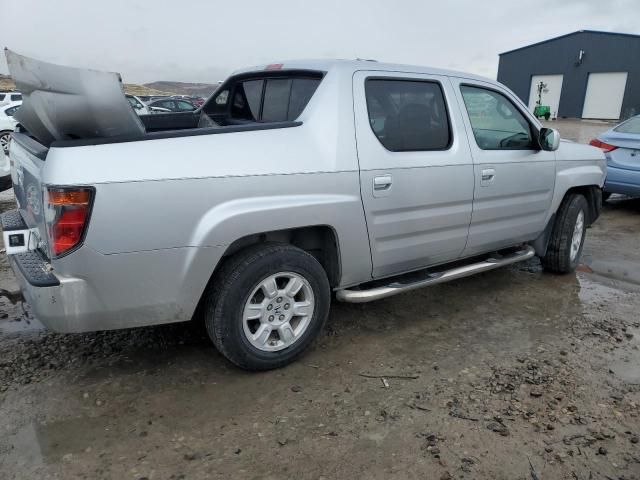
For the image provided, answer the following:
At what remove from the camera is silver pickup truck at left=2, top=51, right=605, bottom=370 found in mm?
2473

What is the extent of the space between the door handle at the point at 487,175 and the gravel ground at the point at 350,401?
1.06m

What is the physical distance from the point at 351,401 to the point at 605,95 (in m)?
37.5

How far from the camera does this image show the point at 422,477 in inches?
91.0

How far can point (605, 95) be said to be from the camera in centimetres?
3369

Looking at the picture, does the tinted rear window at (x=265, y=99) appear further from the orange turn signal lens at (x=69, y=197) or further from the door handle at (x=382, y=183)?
the orange turn signal lens at (x=69, y=197)

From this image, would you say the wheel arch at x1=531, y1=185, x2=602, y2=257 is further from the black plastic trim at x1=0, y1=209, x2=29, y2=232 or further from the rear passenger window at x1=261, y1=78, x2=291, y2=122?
the black plastic trim at x1=0, y1=209, x2=29, y2=232

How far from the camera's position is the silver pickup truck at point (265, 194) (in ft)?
8.11

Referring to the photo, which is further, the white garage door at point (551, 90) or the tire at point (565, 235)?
the white garage door at point (551, 90)

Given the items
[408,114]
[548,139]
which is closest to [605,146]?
[548,139]

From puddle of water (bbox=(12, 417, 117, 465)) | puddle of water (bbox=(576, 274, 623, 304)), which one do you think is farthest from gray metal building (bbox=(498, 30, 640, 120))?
puddle of water (bbox=(12, 417, 117, 465))

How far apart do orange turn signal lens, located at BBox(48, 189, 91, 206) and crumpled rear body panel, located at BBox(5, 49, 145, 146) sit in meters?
0.37

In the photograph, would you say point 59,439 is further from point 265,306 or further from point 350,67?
point 350,67

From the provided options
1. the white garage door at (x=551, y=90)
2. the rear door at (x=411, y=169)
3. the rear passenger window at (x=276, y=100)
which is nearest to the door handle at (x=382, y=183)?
the rear door at (x=411, y=169)

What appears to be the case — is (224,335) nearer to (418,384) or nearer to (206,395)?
(206,395)
